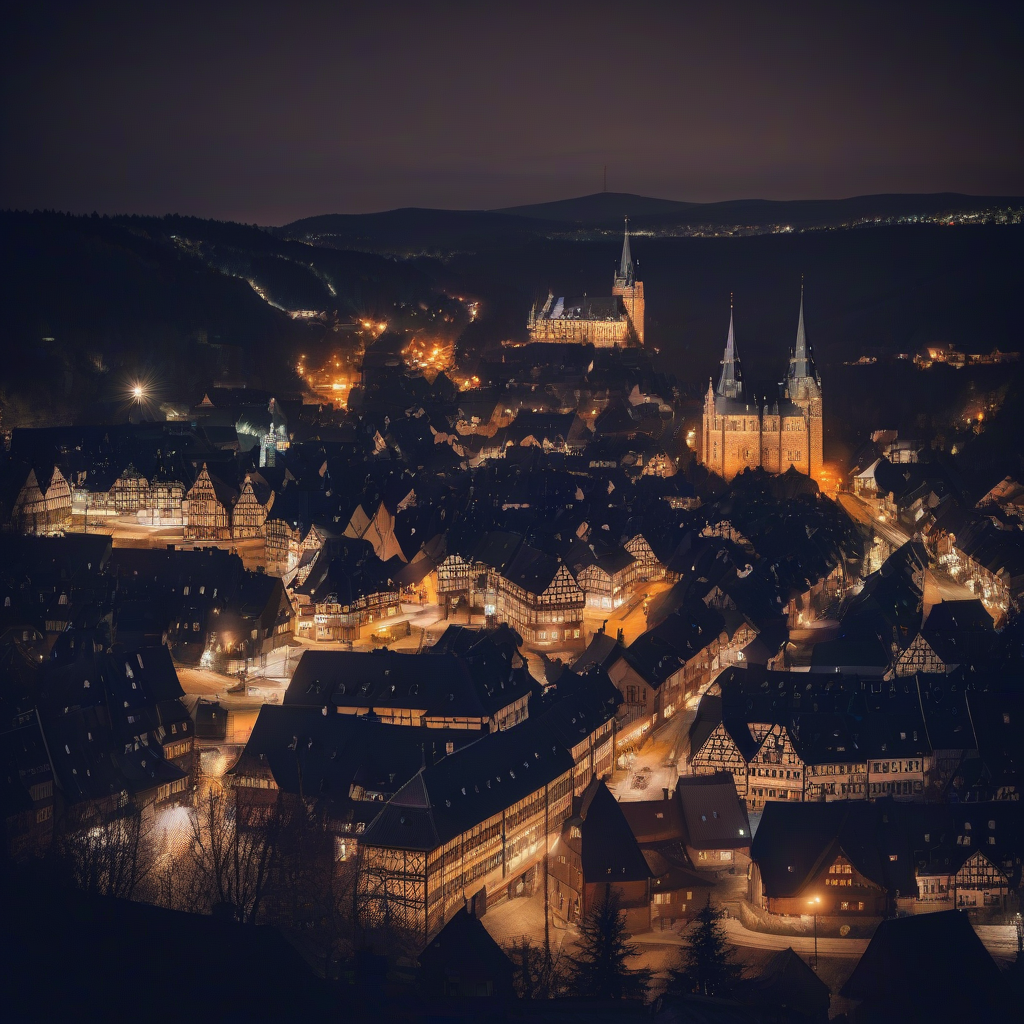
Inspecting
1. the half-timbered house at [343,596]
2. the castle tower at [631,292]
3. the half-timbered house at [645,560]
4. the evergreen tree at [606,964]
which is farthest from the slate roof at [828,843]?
the castle tower at [631,292]

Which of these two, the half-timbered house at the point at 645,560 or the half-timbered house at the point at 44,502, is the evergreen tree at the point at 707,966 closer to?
the half-timbered house at the point at 645,560

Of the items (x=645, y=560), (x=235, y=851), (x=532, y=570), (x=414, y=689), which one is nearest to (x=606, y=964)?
(x=235, y=851)

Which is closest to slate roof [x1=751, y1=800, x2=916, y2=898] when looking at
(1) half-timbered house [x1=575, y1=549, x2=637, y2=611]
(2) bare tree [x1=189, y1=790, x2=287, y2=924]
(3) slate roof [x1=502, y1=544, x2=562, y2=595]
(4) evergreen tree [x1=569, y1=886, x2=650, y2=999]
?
(4) evergreen tree [x1=569, y1=886, x2=650, y2=999]

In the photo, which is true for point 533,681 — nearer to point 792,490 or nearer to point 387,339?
point 792,490

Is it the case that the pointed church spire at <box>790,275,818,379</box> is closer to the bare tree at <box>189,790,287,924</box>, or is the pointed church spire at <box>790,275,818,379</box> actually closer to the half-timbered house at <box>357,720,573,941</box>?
the half-timbered house at <box>357,720,573,941</box>

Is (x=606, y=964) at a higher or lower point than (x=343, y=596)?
lower

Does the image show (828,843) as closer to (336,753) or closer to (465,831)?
(465,831)
